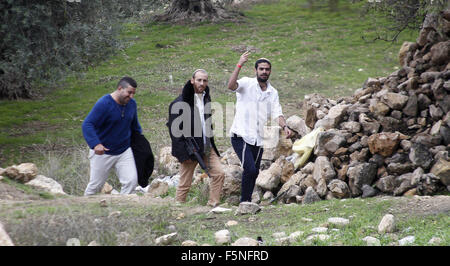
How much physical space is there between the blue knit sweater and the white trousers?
0.28 feet

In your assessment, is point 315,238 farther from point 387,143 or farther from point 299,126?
point 299,126

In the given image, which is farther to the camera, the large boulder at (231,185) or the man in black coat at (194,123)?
the large boulder at (231,185)

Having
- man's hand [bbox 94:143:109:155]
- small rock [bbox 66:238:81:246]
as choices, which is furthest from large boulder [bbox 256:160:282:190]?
small rock [bbox 66:238:81:246]

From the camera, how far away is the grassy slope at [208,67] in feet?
45.5

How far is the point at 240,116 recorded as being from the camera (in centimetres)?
670

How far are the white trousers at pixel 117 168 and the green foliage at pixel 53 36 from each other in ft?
19.9

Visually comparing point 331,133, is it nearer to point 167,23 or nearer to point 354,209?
point 354,209

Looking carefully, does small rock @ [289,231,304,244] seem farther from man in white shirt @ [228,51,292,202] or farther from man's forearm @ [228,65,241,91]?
man's forearm @ [228,65,241,91]

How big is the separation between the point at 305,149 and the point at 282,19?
20.0 m

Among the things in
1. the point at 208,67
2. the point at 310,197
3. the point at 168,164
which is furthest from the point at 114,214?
the point at 208,67

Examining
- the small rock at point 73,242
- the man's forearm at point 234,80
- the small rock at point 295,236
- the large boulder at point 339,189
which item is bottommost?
the large boulder at point 339,189

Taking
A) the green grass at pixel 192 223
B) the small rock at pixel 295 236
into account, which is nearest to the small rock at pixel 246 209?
the green grass at pixel 192 223

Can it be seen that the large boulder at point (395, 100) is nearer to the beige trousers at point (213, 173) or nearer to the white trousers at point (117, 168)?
the beige trousers at point (213, 173)
